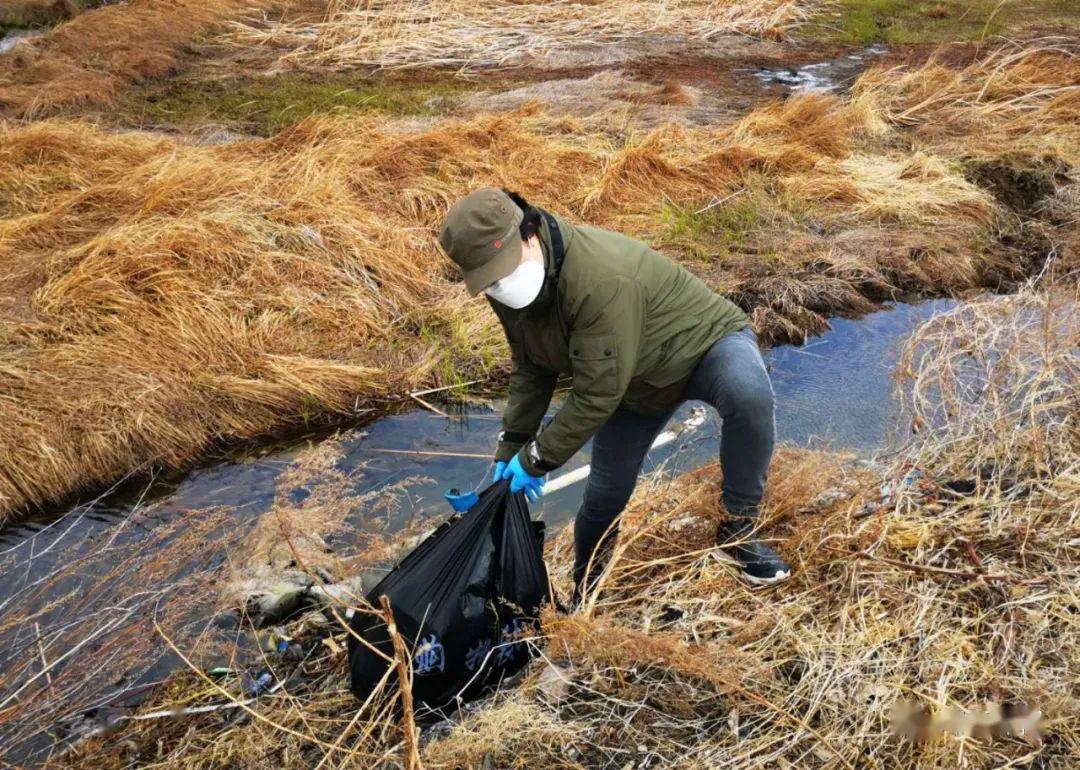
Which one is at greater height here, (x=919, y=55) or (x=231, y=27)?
(x=231, y=27)

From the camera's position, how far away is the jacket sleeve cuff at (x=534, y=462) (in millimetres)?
2645

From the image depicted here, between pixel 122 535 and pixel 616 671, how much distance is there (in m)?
2.74

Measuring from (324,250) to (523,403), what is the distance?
12.3 ft

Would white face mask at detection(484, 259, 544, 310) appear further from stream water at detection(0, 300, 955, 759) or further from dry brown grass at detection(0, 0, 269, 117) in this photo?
dry brown grass at detection(0, 0, 269, 117)

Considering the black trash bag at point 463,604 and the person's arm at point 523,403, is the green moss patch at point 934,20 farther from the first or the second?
the black trash bag at point 463,604

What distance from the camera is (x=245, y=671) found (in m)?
3.09

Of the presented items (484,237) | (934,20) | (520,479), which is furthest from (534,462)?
(934,20)

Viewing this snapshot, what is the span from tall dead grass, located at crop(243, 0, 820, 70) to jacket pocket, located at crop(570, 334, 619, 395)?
10682 mm

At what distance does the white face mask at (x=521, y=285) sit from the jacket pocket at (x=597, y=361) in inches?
7.0

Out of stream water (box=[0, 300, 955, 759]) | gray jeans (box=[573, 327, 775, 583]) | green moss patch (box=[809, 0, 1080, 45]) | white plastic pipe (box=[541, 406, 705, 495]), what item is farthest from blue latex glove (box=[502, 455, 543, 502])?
green moss patch (box=[809, 0, 1080, 45])

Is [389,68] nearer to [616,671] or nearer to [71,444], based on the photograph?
[71,444]

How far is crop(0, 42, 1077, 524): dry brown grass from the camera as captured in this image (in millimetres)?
5043

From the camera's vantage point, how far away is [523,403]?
2.93 metres

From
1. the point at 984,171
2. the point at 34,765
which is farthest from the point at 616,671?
the point at 984,171
